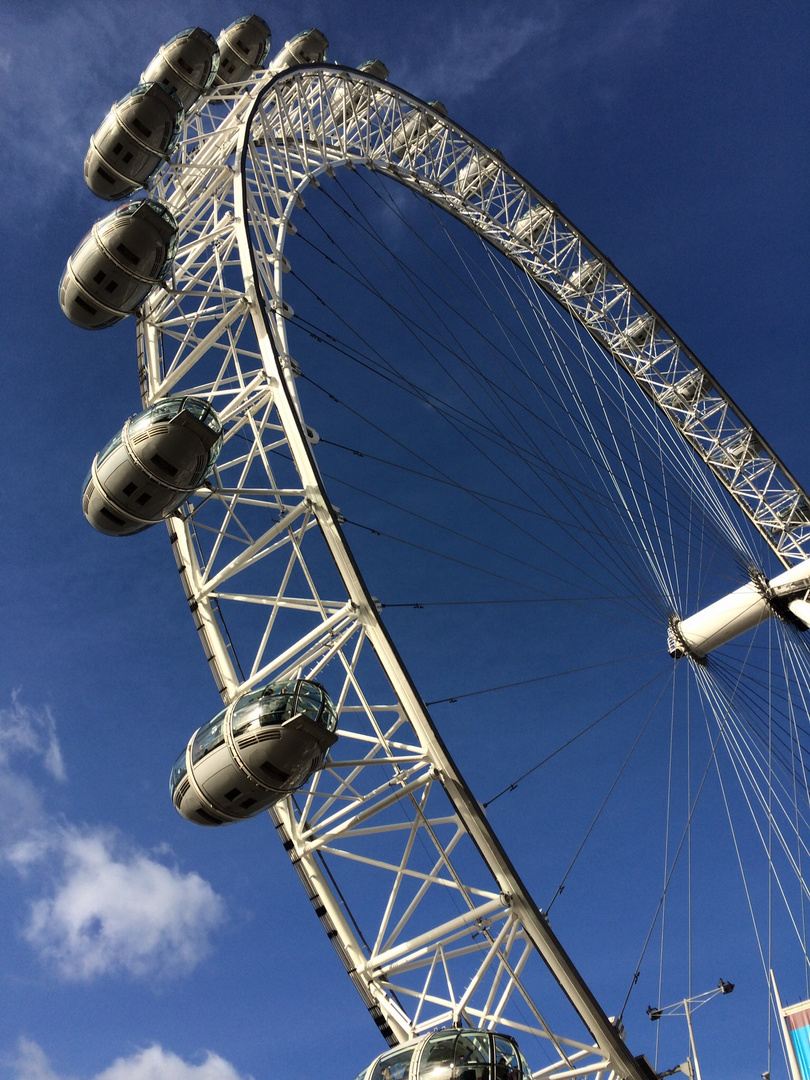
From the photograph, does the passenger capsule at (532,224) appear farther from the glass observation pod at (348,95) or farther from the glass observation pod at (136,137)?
the glass observation pod at (136,137)

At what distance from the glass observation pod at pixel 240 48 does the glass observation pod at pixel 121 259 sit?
412 inches

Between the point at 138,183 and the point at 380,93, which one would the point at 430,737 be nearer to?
the point at 138,183

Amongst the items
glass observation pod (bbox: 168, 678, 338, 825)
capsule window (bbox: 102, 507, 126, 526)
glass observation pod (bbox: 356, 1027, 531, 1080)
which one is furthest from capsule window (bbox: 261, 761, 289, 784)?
capsule window (bbox: 102, 507, 126, 526)

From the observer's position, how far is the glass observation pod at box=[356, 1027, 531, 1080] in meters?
11.2

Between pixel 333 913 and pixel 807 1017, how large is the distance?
41611 millimetres

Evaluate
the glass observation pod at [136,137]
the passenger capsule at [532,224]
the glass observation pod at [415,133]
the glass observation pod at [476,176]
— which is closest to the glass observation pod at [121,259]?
the glass observation pod at [136,137]

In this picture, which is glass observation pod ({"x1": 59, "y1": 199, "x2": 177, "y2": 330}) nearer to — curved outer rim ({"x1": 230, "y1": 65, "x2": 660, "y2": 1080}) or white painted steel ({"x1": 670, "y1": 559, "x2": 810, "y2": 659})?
curved outer rim ({"x1": 230, "y1": 65, "x2": 660, "y2": 1080})

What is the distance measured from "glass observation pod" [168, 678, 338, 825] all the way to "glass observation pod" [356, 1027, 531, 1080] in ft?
12.7

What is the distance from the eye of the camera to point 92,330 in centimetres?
1781

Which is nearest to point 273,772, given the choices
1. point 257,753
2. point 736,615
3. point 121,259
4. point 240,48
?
point 257,753

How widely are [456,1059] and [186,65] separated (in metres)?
22.4

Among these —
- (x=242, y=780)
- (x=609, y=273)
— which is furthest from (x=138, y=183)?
(x=609, y=273)

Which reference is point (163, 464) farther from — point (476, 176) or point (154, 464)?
point (476, 176)

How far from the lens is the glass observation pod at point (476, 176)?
33.8 metres
